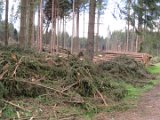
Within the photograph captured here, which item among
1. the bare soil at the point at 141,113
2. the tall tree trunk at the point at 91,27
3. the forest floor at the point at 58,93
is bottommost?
the bare soil at the point at 141,113

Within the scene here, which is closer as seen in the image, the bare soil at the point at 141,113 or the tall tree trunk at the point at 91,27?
the bare soil at the point at 141,113

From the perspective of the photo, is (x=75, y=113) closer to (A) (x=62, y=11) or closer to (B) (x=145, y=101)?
(B) (x=145, y=101)

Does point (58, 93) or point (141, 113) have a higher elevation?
point (58, 93)

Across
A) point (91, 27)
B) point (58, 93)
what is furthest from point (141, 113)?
point (91, 27)

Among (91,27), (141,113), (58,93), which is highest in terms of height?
(91,27)

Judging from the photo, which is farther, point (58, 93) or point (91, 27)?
point (91, 27)

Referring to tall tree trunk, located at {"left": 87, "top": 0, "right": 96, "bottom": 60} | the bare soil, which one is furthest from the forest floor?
tall tree trunk, located at {"left": 87, "top": 0, "right": 96, "bottom": 60}

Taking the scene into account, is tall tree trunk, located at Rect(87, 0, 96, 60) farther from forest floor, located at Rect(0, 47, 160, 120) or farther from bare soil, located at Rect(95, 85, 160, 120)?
bare soil, located at Rect(95, 85, 160, 120)

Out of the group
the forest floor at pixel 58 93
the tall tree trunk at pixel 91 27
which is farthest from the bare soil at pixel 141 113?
the tall tree trunk at pixel 91 27

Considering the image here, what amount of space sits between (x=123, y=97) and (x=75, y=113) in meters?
2.55

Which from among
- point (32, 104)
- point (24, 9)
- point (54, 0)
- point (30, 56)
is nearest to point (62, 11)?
point (54, 0)

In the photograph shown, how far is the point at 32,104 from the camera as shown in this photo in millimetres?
6199

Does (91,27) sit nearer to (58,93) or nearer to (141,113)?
(58,93)

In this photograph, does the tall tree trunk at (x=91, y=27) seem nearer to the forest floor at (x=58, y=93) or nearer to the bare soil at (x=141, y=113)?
the forest floor at (x=58, y=93)
